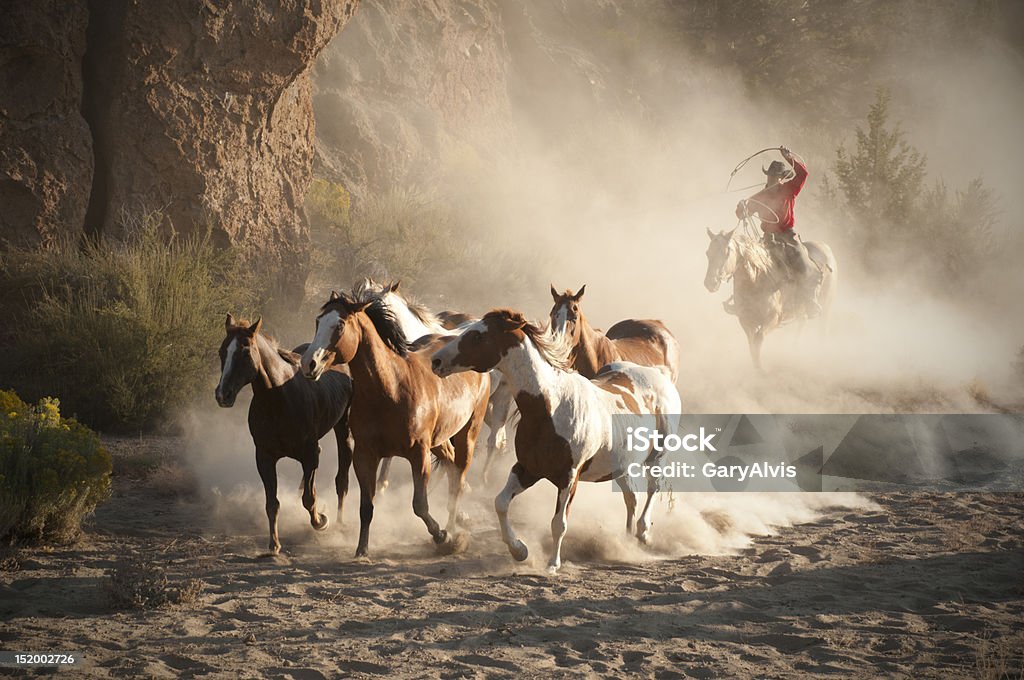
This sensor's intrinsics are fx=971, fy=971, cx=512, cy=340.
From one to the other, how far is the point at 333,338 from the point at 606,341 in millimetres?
3612

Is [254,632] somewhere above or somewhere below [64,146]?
below

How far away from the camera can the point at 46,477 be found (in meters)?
6.92

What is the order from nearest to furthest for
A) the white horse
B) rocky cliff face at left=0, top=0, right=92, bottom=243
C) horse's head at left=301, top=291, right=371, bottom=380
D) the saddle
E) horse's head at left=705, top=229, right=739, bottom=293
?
horse's head at left=301, top=291, right=371, bottom=380, the white horse, rocky cliff face at left=0, top=0, right=92, bottom=243, horse's head at left=705, top=229, right=739, bottom=293, the saddle

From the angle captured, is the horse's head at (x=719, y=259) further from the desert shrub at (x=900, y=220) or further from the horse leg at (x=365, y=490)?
the desert shrub at (x=900, y=220)

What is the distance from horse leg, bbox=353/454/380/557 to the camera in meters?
7.01

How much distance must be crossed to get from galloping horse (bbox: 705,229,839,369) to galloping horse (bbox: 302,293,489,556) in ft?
23.1

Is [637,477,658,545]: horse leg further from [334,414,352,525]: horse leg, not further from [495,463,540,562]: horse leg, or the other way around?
[334,414,352,525]: horse leg

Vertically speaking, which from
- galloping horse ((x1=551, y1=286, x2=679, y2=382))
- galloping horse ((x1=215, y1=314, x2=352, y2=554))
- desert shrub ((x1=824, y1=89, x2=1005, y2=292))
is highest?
desert shrub ((x1=824, y1=89, x2=1005, y2=292))

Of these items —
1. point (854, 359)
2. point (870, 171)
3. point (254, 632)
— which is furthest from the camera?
point (870, 171)

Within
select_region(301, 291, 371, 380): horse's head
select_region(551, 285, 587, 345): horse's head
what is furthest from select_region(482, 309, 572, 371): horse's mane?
select_region(551, 285, 587, 345): horse's head

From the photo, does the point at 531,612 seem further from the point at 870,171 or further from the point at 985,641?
the point at 870,171

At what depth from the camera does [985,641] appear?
5.74 meters

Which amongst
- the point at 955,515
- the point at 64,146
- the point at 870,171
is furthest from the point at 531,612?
the point at 870,171

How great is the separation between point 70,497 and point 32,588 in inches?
44.5
